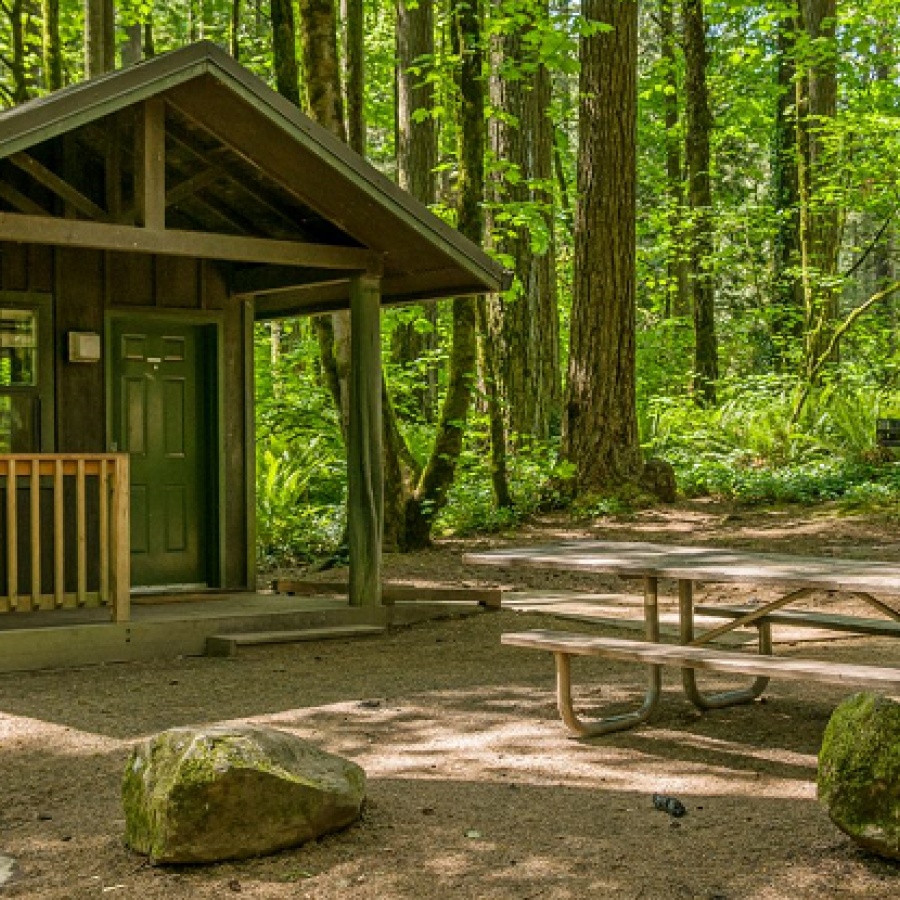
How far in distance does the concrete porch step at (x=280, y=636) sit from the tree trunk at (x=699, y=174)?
1295 cm

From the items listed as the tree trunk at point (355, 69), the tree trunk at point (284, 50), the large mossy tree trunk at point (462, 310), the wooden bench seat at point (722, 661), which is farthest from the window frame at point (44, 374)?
the tree trunk at point (355, 69)

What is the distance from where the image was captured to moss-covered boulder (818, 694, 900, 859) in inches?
179

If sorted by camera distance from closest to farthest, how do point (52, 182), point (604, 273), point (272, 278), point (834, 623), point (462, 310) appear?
1. point (834, 623)
2. point (52, 182)
3. point (272, 278)
4. point (462, 310)
5. point (604, 273)

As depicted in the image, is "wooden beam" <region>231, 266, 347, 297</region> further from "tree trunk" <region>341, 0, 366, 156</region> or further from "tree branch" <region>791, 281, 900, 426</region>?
"tree branch" <region>791, 281, 900, 426</region>

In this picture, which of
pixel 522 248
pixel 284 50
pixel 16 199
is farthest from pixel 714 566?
pixel 522 248

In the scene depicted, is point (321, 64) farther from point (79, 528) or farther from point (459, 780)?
point (459, 780)

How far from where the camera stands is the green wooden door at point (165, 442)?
1121 centimetres

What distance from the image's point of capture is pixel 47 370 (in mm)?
10430

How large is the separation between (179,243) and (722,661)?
16.7 ft

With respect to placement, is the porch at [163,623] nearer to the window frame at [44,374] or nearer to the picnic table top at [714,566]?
the window frame at [44,374]

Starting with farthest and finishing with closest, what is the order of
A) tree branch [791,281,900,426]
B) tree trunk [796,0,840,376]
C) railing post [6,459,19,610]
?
1. tree trunk [796,0,840,376]
2. tree branch [791,281,900,426]
3. railing post [6,459,19,610]

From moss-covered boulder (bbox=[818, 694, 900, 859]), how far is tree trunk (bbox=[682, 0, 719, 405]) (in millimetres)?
17651

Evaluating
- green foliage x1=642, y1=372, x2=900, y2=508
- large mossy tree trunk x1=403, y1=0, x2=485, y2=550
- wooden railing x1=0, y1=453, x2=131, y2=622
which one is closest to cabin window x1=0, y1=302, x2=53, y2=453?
wooden railing x1=0, y1=453, x2=131, y2=622

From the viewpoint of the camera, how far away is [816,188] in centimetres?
2331
